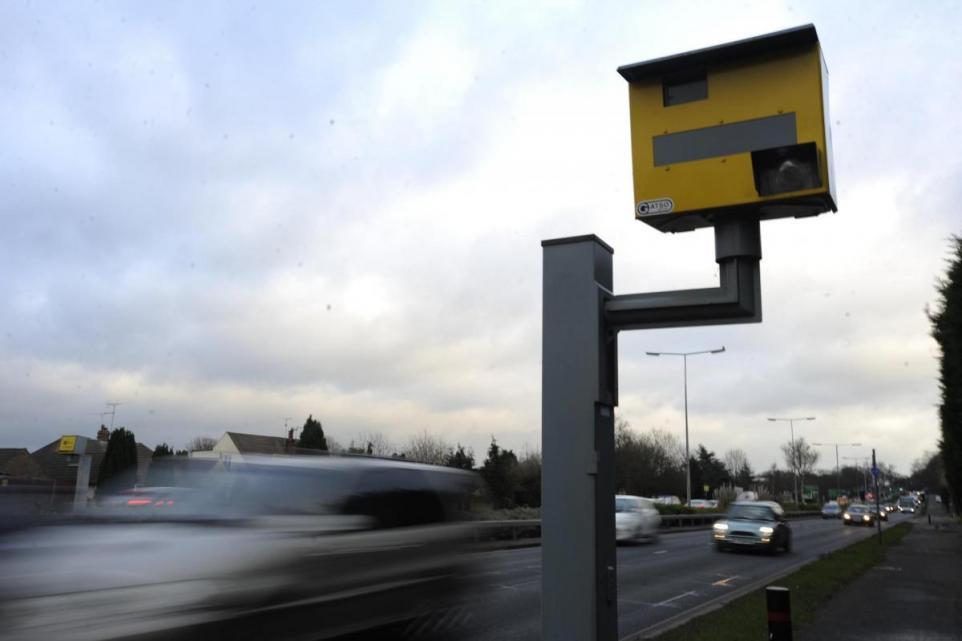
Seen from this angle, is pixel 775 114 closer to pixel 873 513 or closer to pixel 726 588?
pixel 726 588

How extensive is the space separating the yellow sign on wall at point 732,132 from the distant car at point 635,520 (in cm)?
2053

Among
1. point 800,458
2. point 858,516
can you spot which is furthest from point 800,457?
point 858,516

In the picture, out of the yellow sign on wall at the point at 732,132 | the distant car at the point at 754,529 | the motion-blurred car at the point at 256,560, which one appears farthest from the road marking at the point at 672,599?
the distant car at the point at 754,529

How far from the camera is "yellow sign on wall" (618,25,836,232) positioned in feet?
12.2

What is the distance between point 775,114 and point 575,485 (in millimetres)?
2072

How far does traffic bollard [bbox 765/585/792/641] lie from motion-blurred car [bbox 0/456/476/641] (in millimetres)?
3351

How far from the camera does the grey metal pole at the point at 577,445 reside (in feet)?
12.2

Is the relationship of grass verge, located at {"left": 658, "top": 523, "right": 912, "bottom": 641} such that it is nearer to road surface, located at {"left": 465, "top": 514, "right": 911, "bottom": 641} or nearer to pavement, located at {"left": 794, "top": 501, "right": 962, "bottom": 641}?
pavement, located at {"left": 794, "top": 501, "right": 962, "bottom": 641}

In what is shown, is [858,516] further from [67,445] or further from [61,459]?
[61,459]

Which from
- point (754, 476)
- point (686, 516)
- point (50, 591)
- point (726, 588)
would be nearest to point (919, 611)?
point (726, 588)

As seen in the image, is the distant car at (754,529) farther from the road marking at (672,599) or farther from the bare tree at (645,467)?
the bare tree at (645,467)

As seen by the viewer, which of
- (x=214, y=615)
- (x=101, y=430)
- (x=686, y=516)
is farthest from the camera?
(x=101, y=430)

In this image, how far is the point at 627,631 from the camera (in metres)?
9.02

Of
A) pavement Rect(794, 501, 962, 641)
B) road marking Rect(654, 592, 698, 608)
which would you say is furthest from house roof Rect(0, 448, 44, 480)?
pavement Rect(794, 501, 962, 641)
